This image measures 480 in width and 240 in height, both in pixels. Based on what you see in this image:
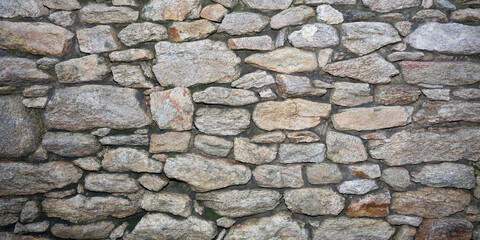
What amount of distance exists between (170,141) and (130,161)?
0.31 metres

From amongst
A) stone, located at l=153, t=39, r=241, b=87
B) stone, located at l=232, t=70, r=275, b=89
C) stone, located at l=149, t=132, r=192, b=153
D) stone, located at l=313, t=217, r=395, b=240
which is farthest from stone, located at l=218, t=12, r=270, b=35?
stone, located at l=313, t=217, r=395, b=240

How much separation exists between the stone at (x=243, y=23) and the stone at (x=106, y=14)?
2.00ft

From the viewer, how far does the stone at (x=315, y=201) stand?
76.3 inches

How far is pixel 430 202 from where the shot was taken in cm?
196

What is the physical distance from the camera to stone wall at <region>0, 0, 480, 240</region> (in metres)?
1.87

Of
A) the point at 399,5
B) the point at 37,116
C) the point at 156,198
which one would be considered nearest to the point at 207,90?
the point at 156,198

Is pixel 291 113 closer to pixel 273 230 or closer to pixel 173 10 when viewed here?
pixel 273 230

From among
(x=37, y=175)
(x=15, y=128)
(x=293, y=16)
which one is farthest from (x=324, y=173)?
(x=15, y=128)

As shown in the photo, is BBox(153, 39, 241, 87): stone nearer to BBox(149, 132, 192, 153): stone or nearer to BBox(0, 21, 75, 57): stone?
BBox(149, 132, 192, 153): stone

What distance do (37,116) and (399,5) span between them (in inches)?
100

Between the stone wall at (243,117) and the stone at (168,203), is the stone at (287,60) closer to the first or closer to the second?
the stone wall at (243,117)

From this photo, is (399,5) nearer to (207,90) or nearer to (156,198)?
(207,90)

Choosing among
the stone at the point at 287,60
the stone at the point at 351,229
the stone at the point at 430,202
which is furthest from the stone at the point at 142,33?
the stone at the point at 430,202

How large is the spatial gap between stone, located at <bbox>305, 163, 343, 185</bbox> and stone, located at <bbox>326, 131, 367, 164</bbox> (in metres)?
0.06
